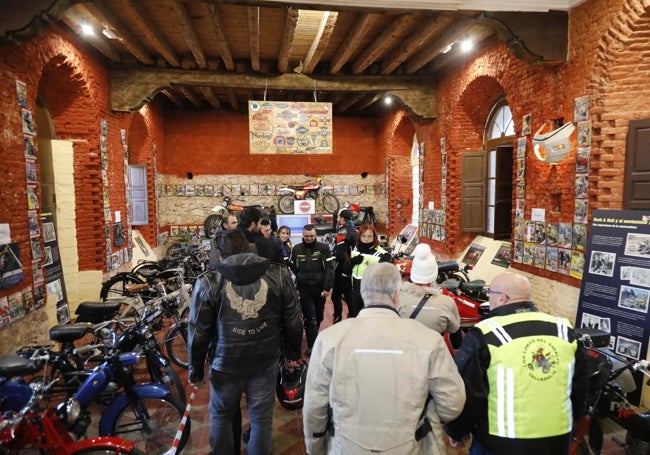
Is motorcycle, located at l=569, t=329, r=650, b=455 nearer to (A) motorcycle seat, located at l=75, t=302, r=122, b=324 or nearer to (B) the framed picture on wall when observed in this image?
(A) motorcycle seat, located at l=75, t=302, r=122, b=324

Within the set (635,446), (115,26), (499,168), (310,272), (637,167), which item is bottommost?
(635,446)

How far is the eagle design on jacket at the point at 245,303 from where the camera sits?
2.53 meters

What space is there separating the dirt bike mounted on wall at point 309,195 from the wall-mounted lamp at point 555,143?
27.0 ft

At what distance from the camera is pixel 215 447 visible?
2.65 m

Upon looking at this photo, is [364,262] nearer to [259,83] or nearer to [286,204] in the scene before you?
[259,83]

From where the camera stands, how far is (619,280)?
4043 millimetres

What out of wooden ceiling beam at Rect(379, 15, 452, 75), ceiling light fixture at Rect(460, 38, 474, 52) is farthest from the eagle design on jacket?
ceiling light fixture at Rect(460, 38, 474, 52)

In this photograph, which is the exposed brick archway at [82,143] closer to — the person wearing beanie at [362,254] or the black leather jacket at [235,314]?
the person wearing beanie at [362,254]

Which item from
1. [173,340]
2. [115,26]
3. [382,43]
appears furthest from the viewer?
[382,43]

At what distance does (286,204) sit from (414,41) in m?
7.41

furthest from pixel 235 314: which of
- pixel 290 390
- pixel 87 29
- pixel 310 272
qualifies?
pixel 87 29

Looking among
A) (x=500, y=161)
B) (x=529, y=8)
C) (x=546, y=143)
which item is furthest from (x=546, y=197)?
(x=529, y=8)

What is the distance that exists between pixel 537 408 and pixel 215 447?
193 centimetres

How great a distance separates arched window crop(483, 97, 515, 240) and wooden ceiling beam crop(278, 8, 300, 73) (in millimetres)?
3924
